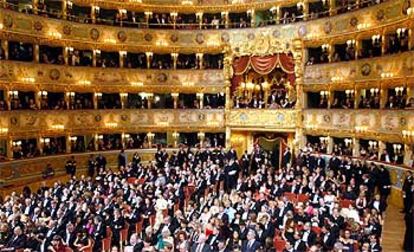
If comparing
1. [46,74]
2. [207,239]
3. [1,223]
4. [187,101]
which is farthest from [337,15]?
[1,223]

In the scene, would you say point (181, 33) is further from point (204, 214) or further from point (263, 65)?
point (204, 214)

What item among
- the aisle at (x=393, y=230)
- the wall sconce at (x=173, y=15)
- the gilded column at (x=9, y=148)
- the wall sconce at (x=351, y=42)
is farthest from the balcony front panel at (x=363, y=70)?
the gilded column at (x=9, y=148)

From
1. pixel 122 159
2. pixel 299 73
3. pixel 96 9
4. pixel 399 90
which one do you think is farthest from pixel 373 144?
pixel 96 9

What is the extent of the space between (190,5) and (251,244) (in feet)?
76.6

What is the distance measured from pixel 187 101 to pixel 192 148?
369 cm

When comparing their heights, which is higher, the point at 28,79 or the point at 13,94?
the point at 28,79

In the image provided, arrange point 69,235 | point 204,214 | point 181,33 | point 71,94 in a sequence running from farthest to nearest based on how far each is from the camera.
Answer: point 181,33 → point 71,94 → point 204,214 → point 69,235

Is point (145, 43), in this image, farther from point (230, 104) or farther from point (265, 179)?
point (265, 179)

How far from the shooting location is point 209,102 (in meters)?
32.6

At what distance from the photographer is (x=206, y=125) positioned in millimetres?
31719

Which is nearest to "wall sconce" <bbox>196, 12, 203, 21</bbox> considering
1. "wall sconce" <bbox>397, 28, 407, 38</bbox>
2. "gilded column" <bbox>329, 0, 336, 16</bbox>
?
"gilded column" <bbox>329, 0, 336, 16</bbox>

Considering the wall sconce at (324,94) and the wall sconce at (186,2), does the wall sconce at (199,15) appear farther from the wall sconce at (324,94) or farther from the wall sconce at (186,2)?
the wall sconce at (324,94)

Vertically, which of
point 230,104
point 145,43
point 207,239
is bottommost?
point 207,239

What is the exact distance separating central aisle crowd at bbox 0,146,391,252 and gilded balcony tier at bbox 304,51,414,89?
4.36 m
